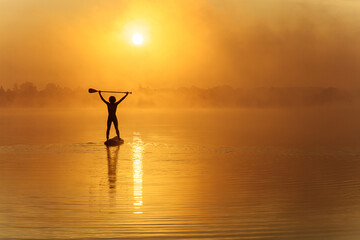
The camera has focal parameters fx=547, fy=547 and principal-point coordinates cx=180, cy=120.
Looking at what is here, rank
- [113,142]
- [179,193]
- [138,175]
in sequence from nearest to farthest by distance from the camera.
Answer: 1. [179,193]
2. [138,175]
3. [113,142]

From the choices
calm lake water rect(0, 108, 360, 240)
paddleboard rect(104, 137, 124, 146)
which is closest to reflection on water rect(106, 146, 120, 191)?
calm lake water rect(0, 108, 360, 240)

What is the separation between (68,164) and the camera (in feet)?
49.4

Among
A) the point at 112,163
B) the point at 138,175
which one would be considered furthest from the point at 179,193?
the point at 112,163

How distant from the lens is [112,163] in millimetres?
15133

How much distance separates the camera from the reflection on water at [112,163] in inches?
466

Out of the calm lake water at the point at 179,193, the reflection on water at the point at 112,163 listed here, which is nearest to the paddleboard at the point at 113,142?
the reflection on water at the point at 112,163

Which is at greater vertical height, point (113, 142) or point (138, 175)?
point (113, 142)

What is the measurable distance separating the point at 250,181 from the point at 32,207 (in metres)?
5.03

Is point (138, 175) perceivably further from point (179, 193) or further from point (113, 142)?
point (113, 142)

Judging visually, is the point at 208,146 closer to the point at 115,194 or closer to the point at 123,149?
the point at 123,149

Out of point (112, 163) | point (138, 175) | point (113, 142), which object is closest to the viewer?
point (138, 175)

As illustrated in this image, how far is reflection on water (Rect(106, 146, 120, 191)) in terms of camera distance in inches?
466

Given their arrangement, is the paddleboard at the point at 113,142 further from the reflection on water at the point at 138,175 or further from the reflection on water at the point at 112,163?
the reflection on water at the point at 138,175

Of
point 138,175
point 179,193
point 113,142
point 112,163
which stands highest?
point 113,142
